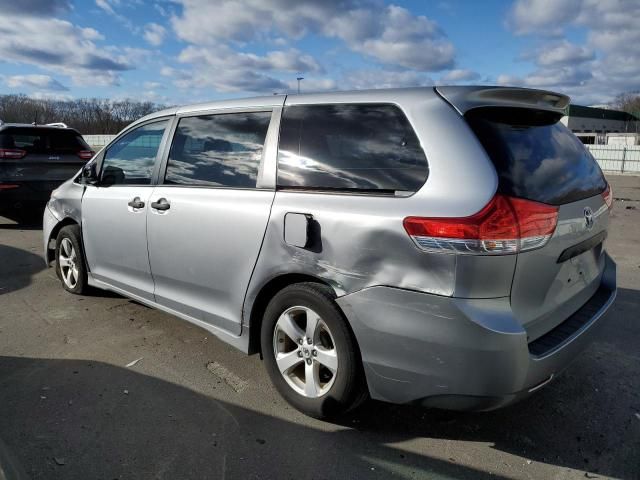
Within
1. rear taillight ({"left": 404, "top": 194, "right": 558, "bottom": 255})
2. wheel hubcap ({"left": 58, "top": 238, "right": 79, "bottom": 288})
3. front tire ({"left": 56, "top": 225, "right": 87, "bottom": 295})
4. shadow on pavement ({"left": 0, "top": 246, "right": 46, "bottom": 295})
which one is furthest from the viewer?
shadow on pavement ({"left": 0, "top": 246, "right": 46, "bottom": 295})

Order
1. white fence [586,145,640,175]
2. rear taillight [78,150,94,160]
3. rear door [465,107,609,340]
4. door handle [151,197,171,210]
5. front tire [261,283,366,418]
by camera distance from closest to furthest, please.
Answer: rear door [465,107,609,340] < front tire [261,283,366,418] < door handle [151,197,171,210] < rear taillight [78,150,94,160] < white fence [586,145,640,175]

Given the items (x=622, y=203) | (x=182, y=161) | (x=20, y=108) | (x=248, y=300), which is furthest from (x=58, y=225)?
(x=20, y=108)

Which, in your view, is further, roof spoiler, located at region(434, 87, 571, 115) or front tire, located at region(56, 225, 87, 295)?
front tire, located at region(56, 225, 87, 295)

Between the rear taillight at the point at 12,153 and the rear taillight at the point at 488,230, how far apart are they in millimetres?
8124

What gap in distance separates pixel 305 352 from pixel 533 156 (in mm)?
1587

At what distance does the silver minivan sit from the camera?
2.27 meters

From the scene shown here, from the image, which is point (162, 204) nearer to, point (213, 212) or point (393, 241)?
point (213, 212)

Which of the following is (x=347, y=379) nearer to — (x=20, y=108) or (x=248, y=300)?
(x=248, y=300)

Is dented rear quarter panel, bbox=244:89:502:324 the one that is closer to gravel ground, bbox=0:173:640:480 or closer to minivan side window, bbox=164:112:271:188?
minivan side window, bbox=164:112:271:188

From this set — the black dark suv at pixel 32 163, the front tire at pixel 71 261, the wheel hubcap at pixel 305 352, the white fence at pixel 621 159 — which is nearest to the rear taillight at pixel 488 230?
the wheel hubcap at pixel 305 352

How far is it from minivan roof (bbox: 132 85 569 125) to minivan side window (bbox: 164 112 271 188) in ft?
0.56

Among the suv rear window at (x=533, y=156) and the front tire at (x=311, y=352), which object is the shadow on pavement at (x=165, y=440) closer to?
the front tire at (x=311, y=352)

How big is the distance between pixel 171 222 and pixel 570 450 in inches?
109

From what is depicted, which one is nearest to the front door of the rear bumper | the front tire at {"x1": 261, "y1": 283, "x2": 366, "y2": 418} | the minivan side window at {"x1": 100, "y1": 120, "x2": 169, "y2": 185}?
the minivan side window at {"x1": 100, "y1": 120, "x2": 169, "y2": 185}
